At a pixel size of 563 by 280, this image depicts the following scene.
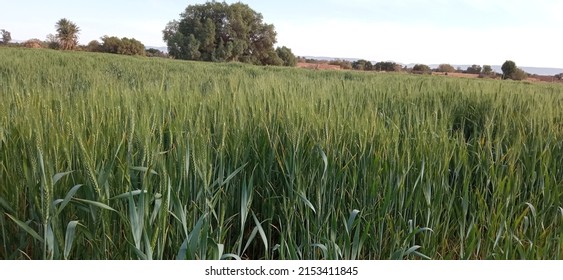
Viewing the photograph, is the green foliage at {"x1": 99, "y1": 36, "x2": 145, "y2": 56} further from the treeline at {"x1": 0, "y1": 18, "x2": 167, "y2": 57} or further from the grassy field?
the grassy field

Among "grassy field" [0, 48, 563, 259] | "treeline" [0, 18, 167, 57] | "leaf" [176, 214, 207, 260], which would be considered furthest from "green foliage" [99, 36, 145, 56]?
"leaf" [176, 214, 207, 260]

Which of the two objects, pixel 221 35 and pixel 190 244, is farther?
pixel 221 35

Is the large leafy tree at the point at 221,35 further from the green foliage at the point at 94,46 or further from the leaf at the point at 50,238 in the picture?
the leaf at the point at 50,238

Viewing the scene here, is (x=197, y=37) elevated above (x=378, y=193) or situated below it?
above

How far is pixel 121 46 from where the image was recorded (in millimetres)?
27922

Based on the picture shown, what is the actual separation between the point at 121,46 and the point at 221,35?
7.52m

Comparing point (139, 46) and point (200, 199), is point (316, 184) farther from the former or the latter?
point (139, 46)

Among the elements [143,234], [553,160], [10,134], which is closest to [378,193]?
[143,234]

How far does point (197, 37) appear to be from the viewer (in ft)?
99.0

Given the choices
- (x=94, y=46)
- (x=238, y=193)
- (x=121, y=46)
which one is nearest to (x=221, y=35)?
(x=121, y=46)

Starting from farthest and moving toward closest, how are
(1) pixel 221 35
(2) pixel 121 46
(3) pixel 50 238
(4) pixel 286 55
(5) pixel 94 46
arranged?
1. (4) pixel 286 55
2. (1) pixel 221 35
3. (2) pixel 121 46
4. (5) pixel 94 46
5. (3) pixel 50 238

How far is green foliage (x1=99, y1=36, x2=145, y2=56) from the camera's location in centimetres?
2716

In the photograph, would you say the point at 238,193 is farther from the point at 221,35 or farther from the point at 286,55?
the point at 286,55

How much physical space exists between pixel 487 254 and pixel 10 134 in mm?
1466
